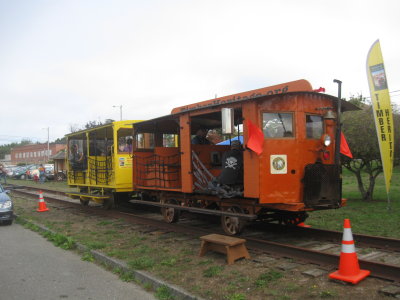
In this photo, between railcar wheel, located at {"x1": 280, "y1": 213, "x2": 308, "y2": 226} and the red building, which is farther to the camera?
the red building

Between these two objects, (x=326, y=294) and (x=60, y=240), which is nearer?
(x=326, y=294)

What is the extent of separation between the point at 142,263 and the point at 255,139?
9.48ft

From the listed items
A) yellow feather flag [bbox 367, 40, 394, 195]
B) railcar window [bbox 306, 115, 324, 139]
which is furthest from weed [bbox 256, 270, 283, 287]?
yellow feather flag [bbox 367, 40, 394, 195]

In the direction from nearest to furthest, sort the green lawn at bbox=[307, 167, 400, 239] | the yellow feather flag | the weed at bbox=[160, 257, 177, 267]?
1. the weed at bbox=[160, 257, 177, 267]
2. the green lawn at bbox=[307, 167, 400, 239]
3. the yellow feather flag

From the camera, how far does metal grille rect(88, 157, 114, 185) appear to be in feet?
39.9

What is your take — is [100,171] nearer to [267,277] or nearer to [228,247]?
[228,247]

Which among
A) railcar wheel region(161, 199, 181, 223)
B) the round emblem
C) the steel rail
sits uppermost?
the round emblem

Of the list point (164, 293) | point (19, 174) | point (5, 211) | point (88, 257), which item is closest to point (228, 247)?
point (164, 293)

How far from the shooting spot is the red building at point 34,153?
8669cm

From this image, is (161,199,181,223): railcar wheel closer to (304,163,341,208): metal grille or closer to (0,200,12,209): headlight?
(304,163,341,208): metal grille

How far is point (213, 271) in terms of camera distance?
5.54 meters

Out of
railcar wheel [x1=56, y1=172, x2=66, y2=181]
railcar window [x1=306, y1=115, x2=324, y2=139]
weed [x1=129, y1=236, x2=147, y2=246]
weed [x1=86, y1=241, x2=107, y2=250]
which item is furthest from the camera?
railcar wheel [x1=56, y1=172, x2=66, y2=181]

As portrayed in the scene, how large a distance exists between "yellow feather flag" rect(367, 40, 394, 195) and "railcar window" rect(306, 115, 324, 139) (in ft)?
10.4

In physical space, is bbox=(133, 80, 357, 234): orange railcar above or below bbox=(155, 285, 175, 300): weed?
above
